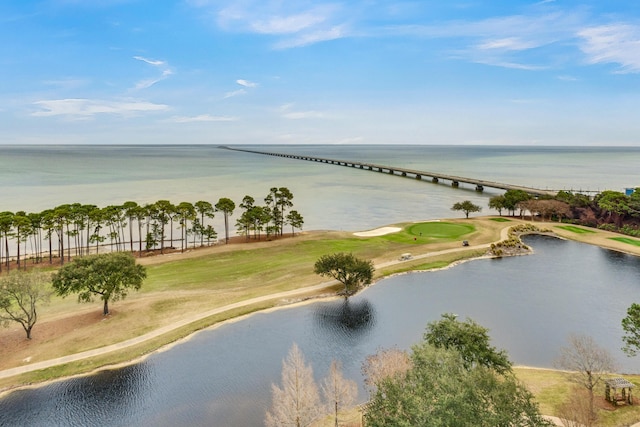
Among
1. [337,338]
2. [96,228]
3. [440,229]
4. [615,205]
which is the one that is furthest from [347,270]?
[615,205]

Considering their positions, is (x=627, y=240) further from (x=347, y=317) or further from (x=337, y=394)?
(x=337, y=394)

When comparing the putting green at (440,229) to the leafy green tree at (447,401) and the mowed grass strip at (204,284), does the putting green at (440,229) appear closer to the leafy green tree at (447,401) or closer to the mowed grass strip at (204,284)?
the mowed grass strip at (204,284)

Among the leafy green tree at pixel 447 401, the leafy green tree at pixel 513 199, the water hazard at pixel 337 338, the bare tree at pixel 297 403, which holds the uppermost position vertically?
the leafy green tree at pixel 513 199

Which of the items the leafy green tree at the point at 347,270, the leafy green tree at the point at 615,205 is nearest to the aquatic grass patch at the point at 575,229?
the leafy green tree at the point at 615,205

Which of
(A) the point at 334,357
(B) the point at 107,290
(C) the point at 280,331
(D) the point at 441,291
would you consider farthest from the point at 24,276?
(D) the point at 441,291

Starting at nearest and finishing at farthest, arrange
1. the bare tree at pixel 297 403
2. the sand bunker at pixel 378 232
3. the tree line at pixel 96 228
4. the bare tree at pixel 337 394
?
the bare tree at pixel 297 403 → the bare tree at pixel 337 394 → the tree line at pixel 96 228 → the sand bunker at pixel 378 232
